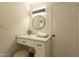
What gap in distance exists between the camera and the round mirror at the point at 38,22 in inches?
34.7

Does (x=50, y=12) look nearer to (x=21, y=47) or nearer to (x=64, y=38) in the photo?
(x=64, y=38)

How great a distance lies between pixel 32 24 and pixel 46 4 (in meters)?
0.20

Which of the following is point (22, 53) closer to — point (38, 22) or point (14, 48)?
point (14, 48)

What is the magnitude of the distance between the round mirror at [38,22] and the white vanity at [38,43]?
82mm

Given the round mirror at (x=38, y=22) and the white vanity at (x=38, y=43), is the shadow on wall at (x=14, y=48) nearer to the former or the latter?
the white vanity at (x=38, y=43)

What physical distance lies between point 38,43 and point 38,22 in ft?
0.57

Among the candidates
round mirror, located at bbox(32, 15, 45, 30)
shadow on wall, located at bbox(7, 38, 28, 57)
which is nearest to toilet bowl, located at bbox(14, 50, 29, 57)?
shadow on wall, located at bbox(7, 38, 28, 57)

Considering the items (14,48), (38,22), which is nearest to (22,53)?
(14,48)

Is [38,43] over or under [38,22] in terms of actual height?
under

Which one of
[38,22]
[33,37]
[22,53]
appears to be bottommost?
[22,53]

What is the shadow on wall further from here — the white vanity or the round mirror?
the round mirror

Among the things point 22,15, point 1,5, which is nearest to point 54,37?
point 22,15

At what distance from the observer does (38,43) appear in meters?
0.85

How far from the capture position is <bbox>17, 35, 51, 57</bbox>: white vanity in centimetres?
85
